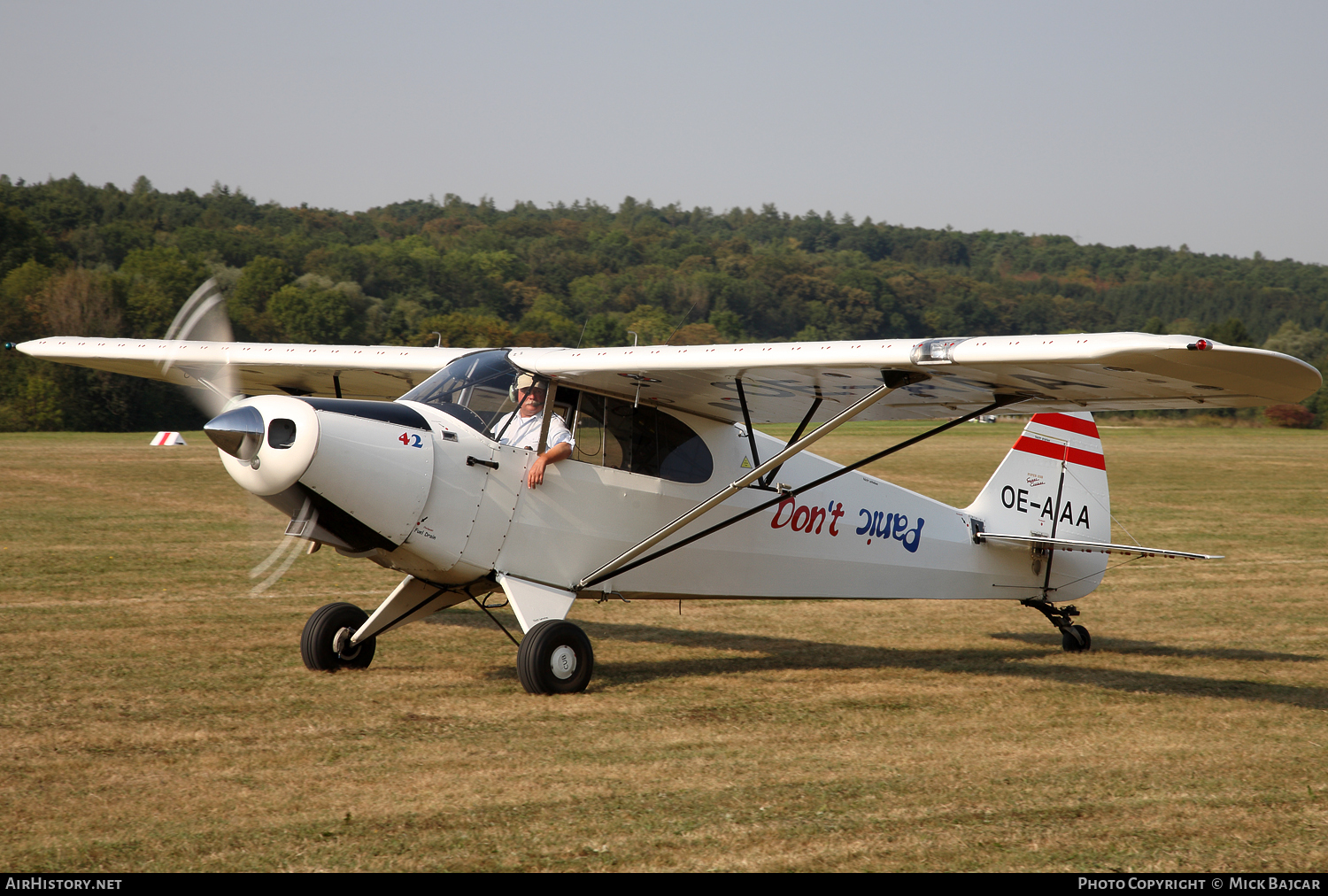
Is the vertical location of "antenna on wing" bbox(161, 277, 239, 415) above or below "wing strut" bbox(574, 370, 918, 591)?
above

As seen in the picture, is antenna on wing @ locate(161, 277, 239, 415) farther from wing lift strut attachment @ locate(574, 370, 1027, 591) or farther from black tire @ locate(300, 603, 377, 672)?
wing lift strut attachment @ locate(574, 370, 1027, 591)

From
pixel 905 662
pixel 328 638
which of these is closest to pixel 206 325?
pixel 328 638

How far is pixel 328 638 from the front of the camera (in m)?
8.07

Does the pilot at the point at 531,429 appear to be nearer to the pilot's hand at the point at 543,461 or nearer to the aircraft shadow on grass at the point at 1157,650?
the pilot's hand at the point at 543,461

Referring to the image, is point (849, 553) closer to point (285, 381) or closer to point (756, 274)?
point (285, 381)

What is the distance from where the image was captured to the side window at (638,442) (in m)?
8.07

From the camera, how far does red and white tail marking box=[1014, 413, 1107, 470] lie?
1047 cm

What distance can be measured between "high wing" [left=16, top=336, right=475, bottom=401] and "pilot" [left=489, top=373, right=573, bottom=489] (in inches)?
51.6

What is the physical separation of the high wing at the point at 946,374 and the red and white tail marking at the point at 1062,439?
249 cm

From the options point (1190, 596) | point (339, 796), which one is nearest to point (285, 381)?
point (339, 796)

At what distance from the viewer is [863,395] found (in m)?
8.02

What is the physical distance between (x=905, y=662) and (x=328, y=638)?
453 centimetres

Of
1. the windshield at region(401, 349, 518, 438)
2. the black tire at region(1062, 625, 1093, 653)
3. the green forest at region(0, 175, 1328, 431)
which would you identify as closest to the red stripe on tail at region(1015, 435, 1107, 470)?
the black tire at region(1062, 625, 1093, 653)

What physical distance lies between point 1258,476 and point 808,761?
31.5 meters
